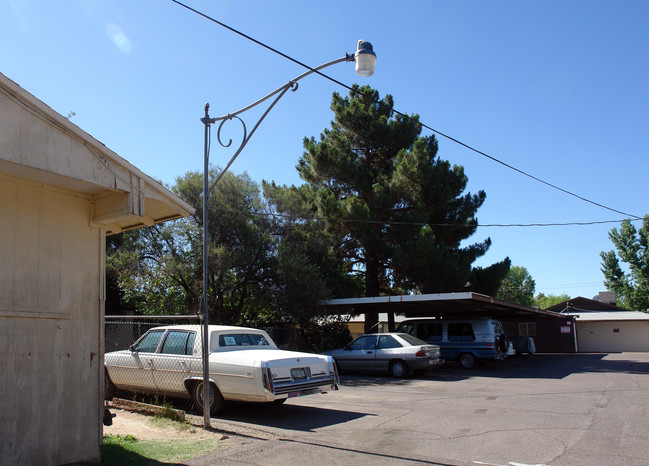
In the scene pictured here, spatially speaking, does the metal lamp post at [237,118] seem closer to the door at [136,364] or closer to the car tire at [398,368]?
the door at [136,364]

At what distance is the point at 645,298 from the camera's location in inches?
1935

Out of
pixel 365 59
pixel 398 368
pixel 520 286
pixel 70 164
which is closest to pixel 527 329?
pixel 398 368

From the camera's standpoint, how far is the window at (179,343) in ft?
32.3

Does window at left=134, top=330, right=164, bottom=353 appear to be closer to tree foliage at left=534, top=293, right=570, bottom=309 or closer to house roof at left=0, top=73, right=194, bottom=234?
house roof at left=0, top=73, right=194, bottom=234

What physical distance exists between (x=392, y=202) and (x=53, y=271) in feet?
65.5

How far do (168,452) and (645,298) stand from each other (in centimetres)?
5333

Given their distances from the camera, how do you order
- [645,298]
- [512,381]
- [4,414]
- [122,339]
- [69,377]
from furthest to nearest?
[645,298]
[512,381]
[122,339]
[69,377]
[4,414]

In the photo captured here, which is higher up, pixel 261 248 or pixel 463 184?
pixel 463 184

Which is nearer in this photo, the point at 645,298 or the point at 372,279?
the point at 372,279

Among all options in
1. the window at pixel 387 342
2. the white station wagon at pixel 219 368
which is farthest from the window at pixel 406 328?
the white station wagon at pixel 219 368

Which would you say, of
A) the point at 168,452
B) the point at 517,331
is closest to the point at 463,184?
the point at 517,331

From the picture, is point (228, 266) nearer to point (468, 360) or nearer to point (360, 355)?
point (360, 355)

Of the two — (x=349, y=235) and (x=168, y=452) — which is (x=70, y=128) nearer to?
(x=168, y=452)

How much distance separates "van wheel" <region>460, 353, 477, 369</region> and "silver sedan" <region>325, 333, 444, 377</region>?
3.00 meters
